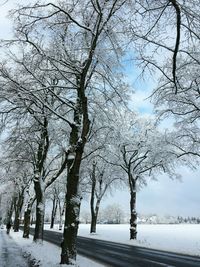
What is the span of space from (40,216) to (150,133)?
16.2m

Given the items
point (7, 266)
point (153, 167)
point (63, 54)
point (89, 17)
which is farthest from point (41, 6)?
point (153, 167)

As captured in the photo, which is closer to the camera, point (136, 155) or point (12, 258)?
point (12, 258)

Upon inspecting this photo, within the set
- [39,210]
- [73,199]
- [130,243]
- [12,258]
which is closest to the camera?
[73,199]

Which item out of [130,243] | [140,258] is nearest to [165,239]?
[130,243]

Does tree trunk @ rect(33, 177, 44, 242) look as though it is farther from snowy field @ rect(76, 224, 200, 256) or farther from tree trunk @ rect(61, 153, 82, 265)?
tree trunk @ rect(61, 153, 82, 265)

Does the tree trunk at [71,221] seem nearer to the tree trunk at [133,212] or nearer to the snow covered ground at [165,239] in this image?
the snow covered ground at [165,239]

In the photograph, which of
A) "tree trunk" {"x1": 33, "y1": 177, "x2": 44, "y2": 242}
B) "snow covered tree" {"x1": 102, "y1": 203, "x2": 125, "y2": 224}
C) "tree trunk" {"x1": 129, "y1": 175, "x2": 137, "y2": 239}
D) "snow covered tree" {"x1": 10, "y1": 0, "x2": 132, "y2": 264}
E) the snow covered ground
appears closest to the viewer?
"snow covered tree" {"x1": 10, "y1": 0, "x2": 132, "y2": 264}

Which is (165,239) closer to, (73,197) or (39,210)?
(39,210)

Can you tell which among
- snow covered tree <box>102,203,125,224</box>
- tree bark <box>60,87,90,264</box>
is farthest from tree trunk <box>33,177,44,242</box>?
snow covered tree <box>102,203,125,224</box>

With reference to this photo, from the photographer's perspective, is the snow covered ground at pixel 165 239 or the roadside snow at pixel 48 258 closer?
the roadside snow at pixel 48 258

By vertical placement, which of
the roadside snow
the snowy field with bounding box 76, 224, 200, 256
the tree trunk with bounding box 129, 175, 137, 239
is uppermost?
the tree trunk with bounding box 129, 175, 137, 239

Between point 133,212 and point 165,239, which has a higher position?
point 133,212

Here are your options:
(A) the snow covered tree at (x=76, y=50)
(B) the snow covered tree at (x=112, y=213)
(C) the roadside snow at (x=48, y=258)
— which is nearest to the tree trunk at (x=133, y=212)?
(C) the roadside snow at (x=48, y=258)

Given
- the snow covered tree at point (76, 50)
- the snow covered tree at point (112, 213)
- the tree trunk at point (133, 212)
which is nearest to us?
the snow covered tree at point (76, 50)
